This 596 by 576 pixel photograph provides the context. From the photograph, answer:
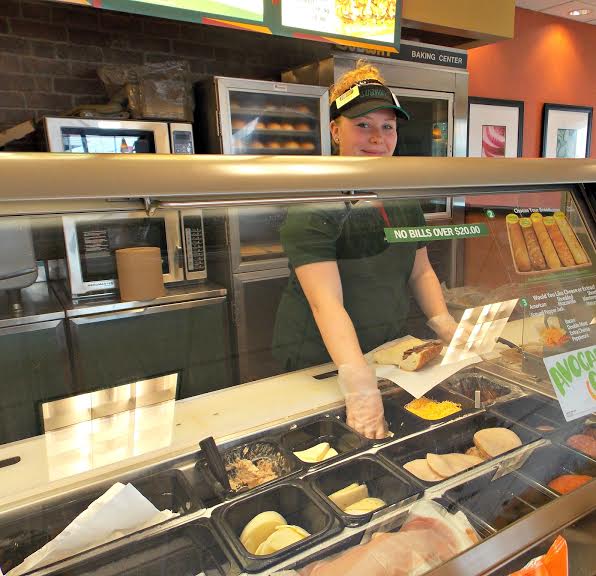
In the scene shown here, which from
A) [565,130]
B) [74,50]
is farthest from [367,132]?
[565,130]

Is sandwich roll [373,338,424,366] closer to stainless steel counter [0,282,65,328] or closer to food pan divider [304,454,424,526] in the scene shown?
food pan divider [304,454,424,526]

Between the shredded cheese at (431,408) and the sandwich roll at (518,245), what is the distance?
35cm

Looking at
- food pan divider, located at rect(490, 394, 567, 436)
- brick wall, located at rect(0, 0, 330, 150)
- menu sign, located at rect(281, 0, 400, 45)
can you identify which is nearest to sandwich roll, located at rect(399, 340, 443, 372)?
food pan divider, located at rect(490, 394, 567, 436)

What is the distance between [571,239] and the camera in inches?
47.1

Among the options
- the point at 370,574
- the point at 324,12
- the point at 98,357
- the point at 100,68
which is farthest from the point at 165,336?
the point at 100,68

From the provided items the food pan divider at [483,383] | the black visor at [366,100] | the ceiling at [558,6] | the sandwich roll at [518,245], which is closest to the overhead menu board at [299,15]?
the black visor at [366,100]

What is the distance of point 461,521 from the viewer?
905mm

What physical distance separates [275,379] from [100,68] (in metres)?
2.55

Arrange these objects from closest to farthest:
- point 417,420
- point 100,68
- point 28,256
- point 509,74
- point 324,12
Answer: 1. point 28,256
2. point 417,420
3. point 324,12
4. point 100,68
5. point 509,74

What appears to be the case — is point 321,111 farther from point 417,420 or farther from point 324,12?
point 417,420

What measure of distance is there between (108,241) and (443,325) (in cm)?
81

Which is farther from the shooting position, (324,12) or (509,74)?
(509,74)

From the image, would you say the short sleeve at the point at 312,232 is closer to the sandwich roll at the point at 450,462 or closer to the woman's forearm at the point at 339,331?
the woman's forearm at the point at 339,331

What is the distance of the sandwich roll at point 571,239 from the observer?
3.90 feet
